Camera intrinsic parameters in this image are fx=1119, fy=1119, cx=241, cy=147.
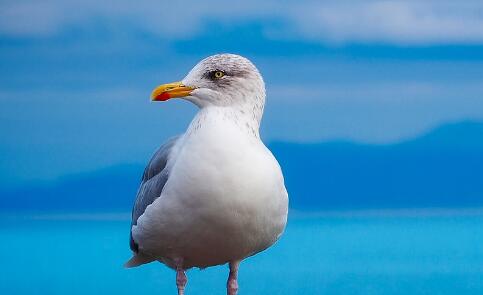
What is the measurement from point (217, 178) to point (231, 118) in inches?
11.7

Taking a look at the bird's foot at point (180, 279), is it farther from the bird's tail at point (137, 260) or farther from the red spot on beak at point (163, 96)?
the red spot on beak at point (163, 96)

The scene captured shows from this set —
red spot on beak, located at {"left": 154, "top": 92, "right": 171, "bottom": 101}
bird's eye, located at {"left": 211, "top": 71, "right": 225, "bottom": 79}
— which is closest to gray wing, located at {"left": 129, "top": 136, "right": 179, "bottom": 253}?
red spot on beak, located at {"left": 154, "top": 92, "right": 171, "bottom": 101}

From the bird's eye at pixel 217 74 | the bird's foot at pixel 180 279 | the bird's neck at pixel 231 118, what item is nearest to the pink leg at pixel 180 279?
the bird's foot at pixel 180 279

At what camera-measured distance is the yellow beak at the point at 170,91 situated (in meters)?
4.99

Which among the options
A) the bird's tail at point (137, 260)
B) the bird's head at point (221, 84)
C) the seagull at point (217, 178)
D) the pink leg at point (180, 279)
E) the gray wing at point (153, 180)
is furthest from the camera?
the bird's tail at point (137, 260)

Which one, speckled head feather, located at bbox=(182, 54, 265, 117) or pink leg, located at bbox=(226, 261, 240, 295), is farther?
pink leg, located at bbox=(226, 261, 240, 295)

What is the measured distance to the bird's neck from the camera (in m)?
4.91

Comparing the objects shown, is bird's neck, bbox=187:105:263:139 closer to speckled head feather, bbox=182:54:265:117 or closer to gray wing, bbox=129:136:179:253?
speckled head feather, bbox=182:54:265:117

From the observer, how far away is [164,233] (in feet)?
16.6

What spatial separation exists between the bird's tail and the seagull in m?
0.39

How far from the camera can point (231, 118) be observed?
16.1ft

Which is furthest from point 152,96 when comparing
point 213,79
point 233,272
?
point 233,272

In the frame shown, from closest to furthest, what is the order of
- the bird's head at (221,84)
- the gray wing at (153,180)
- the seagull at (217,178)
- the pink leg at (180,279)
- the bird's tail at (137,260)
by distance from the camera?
the seagull at (217,178), the bird's head at (221,84), the gray wing at (153,180), the pink leg at (180,279), the bird's tail at (137,260)

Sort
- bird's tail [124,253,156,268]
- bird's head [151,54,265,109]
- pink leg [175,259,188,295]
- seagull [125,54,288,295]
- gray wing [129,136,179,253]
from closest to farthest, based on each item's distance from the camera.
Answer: seagull [125,54,288,295] → bird's head [151,54,265,109] → gray wing [129,136,179,253] → pink leg [175,259,188,295] → bird's tail [124,253,156,268]
